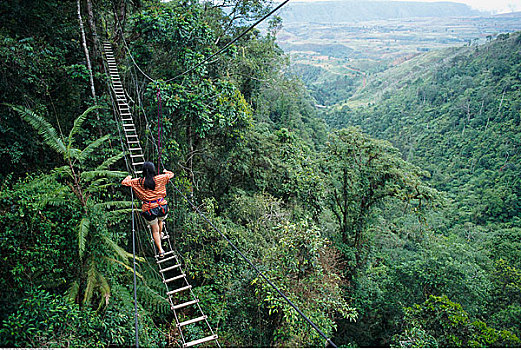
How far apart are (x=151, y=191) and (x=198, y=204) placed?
476cm

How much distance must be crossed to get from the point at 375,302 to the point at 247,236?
27.5 feet

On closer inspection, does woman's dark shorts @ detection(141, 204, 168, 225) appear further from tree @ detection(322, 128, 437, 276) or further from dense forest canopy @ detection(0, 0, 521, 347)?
tree @ detection(322, 128, 437, 276)

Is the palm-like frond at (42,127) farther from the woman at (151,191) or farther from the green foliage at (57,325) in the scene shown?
the green foliage at (57,325)

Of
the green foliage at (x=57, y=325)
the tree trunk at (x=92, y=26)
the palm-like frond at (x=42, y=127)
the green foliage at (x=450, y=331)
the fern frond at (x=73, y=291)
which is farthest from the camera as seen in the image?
the green foliage at (x=450, y=331)

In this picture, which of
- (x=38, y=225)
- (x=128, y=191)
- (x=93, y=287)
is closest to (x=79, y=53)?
(x=128, y=191)

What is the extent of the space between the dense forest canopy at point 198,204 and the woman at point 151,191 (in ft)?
1.33

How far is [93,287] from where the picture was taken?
412cm

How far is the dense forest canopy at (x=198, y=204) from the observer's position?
411 cm

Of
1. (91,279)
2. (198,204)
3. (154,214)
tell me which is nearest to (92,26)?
(154,214)

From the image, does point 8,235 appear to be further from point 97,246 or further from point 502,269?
point 502,269

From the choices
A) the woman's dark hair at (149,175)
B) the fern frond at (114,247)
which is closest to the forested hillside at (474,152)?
the woman's dark hair at (149,175)

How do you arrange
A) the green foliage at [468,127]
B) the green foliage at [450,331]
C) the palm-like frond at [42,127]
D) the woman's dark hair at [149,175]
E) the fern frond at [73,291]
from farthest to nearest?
the green foliage at [468,127] → the green foliage at [450,331] → the palm-like frond at [42,127] → the woman's dark hair at [149,175] → the fern frond at [73,291]

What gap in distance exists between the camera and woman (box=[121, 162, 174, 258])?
15.0 ft

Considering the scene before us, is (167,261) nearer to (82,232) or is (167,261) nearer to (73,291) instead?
(73,291)
